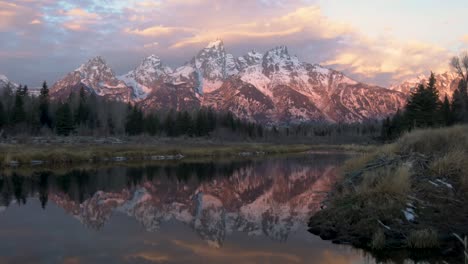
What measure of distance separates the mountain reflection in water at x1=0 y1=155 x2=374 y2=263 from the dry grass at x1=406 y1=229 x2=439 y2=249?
1689 millimetres

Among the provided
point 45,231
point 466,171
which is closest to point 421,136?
point 466,171

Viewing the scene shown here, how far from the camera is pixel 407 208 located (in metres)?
14.6

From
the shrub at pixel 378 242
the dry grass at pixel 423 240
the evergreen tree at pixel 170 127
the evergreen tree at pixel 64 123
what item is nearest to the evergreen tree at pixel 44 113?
the evergreen tree at pixel 64 123

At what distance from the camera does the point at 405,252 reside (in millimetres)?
12969

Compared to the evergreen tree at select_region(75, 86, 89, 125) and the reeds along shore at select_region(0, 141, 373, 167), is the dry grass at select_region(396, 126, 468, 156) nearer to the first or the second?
the reeds along shore at select_region(0, 141, 373, 167)

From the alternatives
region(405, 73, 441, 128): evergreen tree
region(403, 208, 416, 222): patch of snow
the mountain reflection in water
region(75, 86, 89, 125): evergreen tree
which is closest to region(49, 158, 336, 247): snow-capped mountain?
the mountain reflection in water

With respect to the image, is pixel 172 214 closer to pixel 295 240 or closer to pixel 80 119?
pixel 295 240

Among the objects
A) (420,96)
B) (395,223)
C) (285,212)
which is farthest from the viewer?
(420,96)

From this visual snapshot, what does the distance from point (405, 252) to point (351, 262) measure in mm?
1704

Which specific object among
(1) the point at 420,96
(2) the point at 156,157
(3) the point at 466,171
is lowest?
(2) the point at 156,157

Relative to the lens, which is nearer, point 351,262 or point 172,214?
point 351,262

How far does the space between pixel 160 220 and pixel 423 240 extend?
471 inches

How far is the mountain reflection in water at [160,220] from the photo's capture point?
46.6 ft

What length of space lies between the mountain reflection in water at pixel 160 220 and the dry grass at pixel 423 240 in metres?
1.69
